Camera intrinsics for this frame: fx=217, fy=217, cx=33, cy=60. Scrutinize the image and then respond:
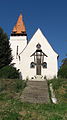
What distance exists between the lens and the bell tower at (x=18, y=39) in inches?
1588

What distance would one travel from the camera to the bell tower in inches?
1588

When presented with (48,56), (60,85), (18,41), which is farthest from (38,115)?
(18,41)

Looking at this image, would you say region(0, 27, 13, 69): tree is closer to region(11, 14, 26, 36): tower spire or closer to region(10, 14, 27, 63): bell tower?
region(10, 14, 27, 63): bell tower

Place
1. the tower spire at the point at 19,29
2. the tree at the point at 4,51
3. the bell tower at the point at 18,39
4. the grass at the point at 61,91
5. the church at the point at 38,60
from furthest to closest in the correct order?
the tower spire at the point at 19,29, the bell tower at the point at 18,39, the church at the point at 38,60, the tree at the point at 4,51, the grass at the point at 61,91

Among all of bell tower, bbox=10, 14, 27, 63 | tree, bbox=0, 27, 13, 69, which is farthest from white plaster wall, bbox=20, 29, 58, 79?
bell tower, bbox=10, 14, 27, 63

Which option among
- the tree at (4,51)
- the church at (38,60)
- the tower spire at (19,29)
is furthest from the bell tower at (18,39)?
the tree at (4,51)

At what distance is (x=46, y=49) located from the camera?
35.5 metres

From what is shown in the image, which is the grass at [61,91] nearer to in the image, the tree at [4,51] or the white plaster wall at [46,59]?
the white plaster wall at [46,59]

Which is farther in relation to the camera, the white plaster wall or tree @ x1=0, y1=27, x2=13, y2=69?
the white plaster wall

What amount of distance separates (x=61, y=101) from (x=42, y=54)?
20710 mm

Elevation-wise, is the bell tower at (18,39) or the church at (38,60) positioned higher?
the bell tower at (18,39)

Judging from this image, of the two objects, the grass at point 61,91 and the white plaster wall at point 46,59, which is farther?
the white plaster wall at point 46,59

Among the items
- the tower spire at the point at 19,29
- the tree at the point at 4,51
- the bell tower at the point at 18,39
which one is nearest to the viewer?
the tree at the point at 4,51

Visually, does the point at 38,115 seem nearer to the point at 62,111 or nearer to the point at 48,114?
the point at 48,114
